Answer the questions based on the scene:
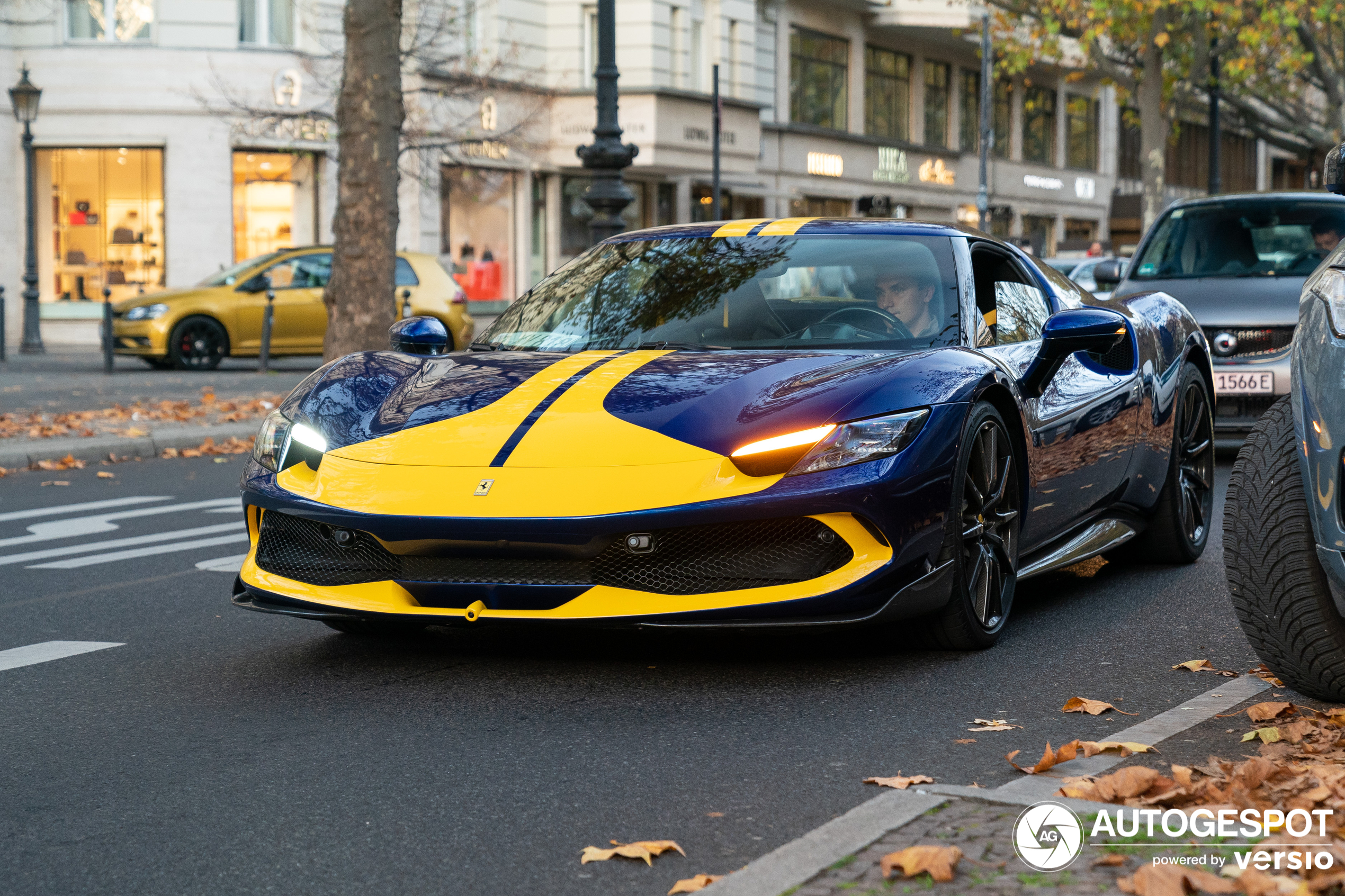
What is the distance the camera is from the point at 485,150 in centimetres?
3309

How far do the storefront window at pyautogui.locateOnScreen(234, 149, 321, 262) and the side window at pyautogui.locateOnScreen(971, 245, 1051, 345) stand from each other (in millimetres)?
25997

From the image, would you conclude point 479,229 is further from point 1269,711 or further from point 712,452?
point 1269,711

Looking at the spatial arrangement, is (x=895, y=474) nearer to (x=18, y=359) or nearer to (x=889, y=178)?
(x=18, y=359)

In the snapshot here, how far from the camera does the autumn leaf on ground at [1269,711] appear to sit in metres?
4.47

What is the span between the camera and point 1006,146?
180 feet

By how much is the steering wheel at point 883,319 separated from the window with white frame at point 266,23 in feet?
87.2

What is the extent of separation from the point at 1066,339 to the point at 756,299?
38.7 inches

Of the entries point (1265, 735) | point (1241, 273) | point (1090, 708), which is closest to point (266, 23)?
point (1241, 273)

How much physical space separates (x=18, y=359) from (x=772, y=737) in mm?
22421

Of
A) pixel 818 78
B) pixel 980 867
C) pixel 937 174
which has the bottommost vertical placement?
pixel 980 867

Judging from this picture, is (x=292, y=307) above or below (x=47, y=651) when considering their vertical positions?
above

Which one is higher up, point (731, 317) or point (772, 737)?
point (731, 317)

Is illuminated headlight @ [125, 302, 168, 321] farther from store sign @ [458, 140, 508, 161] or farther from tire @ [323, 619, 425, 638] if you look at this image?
tire @ [323, 619, 425, 638]

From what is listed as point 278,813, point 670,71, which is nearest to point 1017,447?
point 278,813
